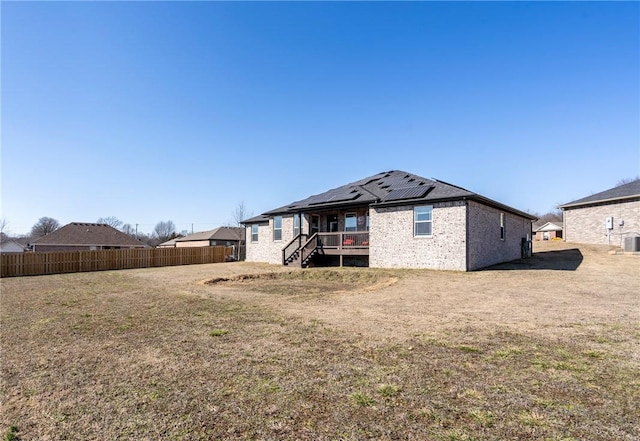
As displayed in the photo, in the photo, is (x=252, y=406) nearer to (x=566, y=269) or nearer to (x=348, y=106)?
(x=566, y=269)

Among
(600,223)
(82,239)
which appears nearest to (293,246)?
(600,223)

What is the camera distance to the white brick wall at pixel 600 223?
2206cm

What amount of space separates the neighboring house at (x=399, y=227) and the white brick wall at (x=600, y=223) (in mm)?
6141

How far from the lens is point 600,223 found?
78.9 ft

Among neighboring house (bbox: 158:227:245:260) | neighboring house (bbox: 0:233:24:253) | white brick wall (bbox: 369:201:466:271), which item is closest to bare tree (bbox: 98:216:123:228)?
neighboring house (bbox: 0:233:24:253)

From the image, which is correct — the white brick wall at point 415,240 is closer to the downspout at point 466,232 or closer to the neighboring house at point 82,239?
the downspout at point 466,232

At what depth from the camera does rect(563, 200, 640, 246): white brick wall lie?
2206cm

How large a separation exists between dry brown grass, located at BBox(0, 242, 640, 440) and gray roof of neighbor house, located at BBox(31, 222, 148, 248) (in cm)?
3440

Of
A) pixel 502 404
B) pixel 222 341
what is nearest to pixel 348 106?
pixel 222 341

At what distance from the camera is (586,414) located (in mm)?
2797

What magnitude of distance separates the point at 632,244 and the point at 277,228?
2227cm

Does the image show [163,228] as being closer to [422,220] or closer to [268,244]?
[268,244]

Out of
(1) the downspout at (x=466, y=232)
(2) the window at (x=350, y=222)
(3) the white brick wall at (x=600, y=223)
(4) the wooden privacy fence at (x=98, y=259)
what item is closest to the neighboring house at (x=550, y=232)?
(3) the white brick wall at (x=600, y=223)

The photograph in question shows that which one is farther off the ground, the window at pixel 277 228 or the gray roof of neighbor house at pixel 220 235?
the window at pixel 277 228
